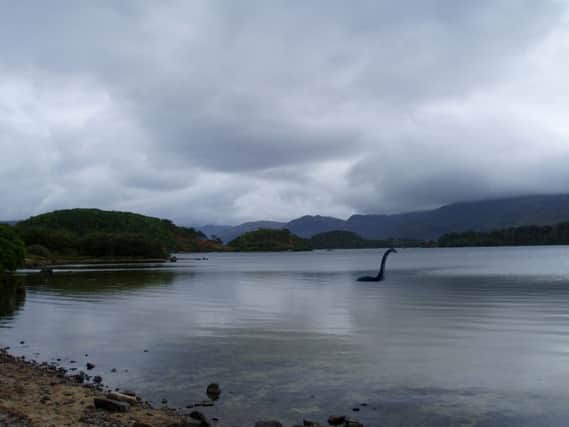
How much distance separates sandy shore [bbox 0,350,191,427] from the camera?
14109 millimetres

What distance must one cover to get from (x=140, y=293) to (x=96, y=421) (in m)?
46.2

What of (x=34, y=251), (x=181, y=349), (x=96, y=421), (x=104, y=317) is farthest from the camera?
(x=34, y=251)

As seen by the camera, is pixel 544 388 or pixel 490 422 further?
pixel 544 388

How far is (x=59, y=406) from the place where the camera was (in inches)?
618

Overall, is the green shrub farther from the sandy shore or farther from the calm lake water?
the sandy shore

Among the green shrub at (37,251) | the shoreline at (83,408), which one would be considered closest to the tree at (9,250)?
the shoreline at (83,408)

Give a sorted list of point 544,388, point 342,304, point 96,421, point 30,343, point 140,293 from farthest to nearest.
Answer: point 140,293
point 342,304
point 30,343
point 544,388
point 96,421

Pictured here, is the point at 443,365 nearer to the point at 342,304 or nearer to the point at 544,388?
the point at 544,388

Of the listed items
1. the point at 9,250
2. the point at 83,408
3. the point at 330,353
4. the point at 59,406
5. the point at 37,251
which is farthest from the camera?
the point at 37,251

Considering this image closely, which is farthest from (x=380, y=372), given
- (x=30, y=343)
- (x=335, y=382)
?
(x=30, y=343)

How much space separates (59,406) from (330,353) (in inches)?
489

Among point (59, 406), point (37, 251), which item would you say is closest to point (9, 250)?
point (59, 406)

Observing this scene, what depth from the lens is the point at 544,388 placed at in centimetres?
1853

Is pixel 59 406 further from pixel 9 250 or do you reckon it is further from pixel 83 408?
pixel 9 250
